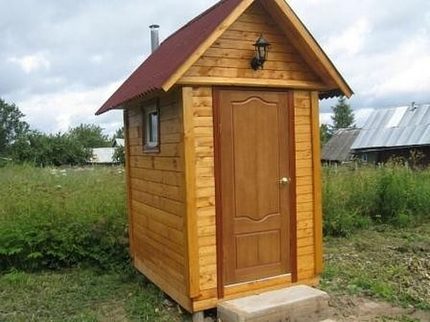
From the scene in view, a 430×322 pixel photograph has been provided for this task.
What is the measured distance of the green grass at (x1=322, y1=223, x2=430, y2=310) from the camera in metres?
5.84

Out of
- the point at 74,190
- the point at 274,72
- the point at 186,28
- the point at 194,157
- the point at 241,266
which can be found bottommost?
the point at 241,266

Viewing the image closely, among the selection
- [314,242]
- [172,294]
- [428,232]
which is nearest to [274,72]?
[314,242]

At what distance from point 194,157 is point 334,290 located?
2.59 m

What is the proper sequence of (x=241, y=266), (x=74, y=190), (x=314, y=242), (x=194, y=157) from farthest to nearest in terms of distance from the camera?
1. (x=74, y=190)
2. (x=314, y=242)
3. (x=241, y=266)
4. (x=194, y=157)

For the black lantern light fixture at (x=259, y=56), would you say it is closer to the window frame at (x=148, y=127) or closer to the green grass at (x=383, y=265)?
the window frame at (x=148, y=127)

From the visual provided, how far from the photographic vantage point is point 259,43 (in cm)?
495

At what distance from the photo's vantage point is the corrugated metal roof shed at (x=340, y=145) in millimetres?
33156

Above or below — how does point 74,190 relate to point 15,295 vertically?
above

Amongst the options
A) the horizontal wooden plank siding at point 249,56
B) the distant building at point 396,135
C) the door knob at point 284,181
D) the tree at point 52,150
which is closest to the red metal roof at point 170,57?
the horizontal wooden plank siding at point 249,56

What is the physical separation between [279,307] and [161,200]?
1759 millimetres

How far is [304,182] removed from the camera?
5.54 meters

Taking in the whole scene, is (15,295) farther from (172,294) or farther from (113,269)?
(172,294)

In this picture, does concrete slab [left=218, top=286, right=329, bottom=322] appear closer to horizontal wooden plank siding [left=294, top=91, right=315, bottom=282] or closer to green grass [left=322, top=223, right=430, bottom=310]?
horizontal wooden plank siding [left=294, top=91, right=315, bottom=282]

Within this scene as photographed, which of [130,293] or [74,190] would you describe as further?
[74,190]
